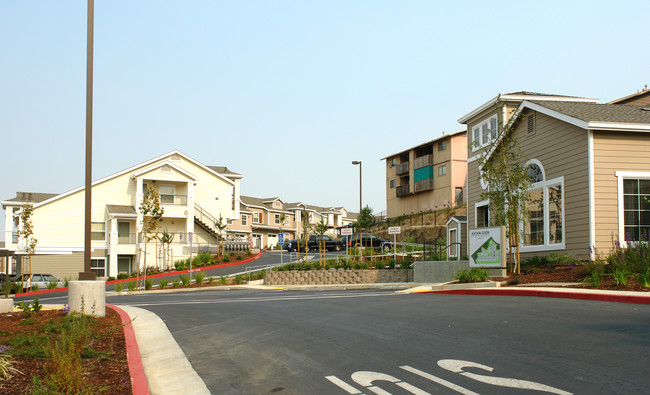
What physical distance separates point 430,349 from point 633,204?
1485 centimetres

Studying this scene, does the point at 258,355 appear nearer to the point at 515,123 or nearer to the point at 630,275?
the point at 630,275

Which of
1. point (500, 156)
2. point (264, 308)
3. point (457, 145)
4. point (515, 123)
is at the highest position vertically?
point (457, 145)

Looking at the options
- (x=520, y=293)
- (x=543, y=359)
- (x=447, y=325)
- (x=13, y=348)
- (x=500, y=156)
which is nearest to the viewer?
(x=543, y=359)

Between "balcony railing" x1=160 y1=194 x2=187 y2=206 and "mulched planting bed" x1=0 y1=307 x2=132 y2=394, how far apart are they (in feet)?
140

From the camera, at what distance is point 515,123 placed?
25.1m

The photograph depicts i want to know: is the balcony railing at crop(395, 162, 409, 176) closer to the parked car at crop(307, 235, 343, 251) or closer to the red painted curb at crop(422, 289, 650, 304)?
the parked car at crop(307, 235, 343, 251)

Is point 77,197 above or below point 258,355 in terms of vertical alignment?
above

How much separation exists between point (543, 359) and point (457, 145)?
54.8 meters

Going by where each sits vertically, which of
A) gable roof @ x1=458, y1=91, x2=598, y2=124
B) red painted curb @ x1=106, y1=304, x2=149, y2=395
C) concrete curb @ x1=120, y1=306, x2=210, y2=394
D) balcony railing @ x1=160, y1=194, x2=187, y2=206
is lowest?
concrete curb @ x1=120, y1=306, x2=210, y2=394

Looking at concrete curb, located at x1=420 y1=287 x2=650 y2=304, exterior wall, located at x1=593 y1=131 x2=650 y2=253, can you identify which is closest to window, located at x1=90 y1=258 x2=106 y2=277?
concrete curb, located at x1=420 y1=287 x2=650 y2=304

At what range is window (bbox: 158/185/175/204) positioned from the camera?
5356 cm

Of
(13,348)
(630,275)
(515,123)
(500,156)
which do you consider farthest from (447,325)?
(515,123)

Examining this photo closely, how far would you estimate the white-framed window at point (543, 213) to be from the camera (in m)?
21.8

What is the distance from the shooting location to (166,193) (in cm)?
5409
